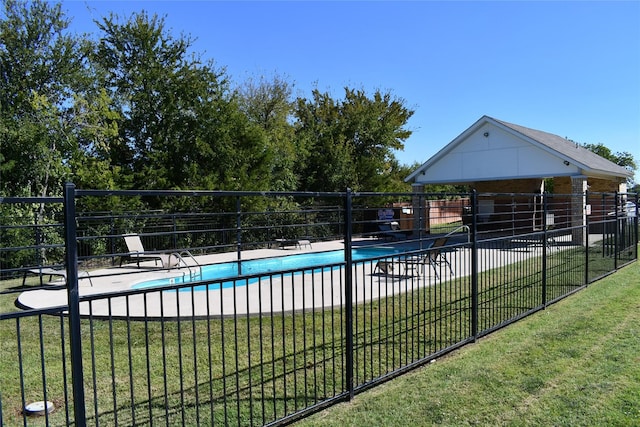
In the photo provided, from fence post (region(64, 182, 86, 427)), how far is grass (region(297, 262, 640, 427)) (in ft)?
5.31

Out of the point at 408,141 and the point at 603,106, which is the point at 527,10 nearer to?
the point at 603,106

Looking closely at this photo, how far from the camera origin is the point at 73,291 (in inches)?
84.7

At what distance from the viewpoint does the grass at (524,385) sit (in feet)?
10.8

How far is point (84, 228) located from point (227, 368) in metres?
9.63

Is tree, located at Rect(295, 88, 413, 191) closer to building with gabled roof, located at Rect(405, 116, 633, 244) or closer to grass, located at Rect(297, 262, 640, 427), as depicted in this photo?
building with gabled roof, located at Rect(405, 116, 633, 244)

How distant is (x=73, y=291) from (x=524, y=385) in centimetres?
362

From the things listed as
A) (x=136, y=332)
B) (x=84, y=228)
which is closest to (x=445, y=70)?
(x=84, y=228)

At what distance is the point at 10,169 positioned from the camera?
11.8 meters

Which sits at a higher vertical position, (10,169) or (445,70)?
(445,70)

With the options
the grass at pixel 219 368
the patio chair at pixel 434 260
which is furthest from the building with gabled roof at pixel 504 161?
the grass at pixel 219 368

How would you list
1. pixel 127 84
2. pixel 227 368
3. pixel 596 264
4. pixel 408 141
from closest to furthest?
pixel 227 368 < pixel 596 264 < pixel 127 84 < pixel 408 141

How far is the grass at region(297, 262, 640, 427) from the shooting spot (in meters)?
3.28

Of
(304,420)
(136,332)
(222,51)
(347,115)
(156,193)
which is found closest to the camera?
(156,193)

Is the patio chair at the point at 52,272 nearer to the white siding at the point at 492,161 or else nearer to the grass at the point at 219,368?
the grass at the point at 219,368
